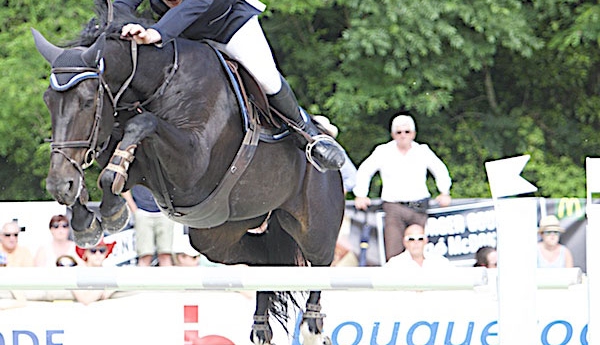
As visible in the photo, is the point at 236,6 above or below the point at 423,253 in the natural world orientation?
above

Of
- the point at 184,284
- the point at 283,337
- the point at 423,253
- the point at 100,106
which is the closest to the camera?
→ the point at 184,284

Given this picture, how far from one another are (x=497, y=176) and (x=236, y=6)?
173 centimetres

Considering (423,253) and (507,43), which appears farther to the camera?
(507,43)

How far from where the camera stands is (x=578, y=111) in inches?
488

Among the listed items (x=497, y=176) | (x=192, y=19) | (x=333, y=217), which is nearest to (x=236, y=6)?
(x=192, y=19)

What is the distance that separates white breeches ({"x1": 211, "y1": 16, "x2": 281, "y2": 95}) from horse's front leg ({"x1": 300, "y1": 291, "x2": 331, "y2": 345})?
146 centimetres

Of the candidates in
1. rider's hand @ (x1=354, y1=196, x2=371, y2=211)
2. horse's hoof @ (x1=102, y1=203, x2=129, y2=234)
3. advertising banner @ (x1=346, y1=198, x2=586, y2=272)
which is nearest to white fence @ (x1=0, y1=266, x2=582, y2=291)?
horse's hoof @ (x1=102, y1=203, x2=129, y2=234)

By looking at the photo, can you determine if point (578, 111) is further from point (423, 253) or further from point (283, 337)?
point (283, 337)

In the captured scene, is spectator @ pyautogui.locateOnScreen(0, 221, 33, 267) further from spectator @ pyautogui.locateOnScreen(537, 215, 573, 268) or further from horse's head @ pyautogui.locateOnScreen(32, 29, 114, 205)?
spectator @ pyautogui.locateOnScreen(537, 215, 573, 268)

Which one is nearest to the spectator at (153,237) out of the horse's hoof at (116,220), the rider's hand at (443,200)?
the rider's hand at (443,200)

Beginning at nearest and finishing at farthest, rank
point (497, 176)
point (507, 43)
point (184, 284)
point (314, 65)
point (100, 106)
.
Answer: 1. point (184, 284)
2. point (497, 176)
3. point (100, 106)
4. point (507, 43)
5. point (314, 65)

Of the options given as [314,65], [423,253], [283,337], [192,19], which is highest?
[314,65]

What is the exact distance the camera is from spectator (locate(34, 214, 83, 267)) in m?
7.29

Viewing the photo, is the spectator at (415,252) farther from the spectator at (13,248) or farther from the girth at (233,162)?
the girth at (233,162)
